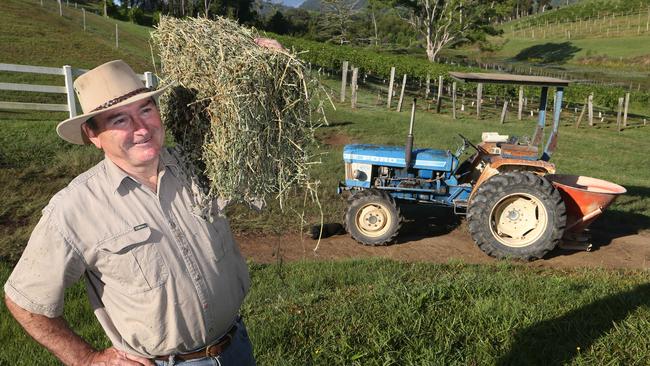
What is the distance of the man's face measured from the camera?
1812 mm

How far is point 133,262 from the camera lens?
1.75 metres

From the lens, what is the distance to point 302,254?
20.7ft

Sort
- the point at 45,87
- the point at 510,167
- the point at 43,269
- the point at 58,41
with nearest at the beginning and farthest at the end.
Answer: the point at 43,269
the point at 510,167
the point at 45,87
the point at 58,41

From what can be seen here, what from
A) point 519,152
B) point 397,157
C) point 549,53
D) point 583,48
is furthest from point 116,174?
point 583,48

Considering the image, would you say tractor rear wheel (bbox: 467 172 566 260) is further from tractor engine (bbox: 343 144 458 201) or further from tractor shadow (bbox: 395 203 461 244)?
tractor shadow (bbox: 395 203 461 244)

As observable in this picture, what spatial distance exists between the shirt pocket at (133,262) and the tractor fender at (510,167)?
5.48 metres

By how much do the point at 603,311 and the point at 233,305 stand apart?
3.16m

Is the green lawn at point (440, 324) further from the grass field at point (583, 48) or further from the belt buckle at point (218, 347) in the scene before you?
the grass field at point (583, 48)

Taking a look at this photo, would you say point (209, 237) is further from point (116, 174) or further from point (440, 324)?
point (440, 324)

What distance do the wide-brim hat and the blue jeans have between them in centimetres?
93

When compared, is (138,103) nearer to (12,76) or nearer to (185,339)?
(185,339)

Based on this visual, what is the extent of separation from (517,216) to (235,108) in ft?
18.6

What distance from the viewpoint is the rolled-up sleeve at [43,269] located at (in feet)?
5.41

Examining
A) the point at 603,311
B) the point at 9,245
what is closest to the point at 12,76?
the point at 9,245
